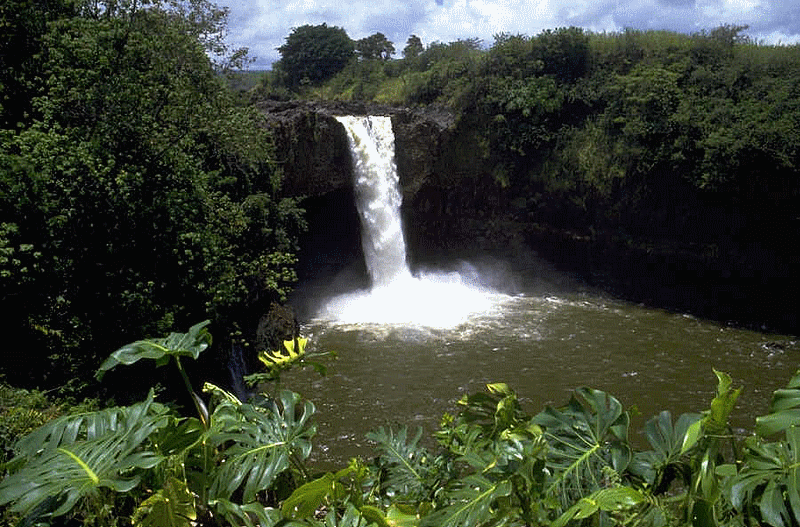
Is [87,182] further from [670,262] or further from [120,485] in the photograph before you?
[670,262]

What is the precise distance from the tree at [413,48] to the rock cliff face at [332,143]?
5.81 m

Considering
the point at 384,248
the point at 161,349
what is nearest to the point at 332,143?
the point at 384,248

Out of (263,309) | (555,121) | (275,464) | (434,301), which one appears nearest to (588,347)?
(434,301)

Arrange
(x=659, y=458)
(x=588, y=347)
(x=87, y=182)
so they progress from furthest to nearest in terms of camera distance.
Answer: (x=588, y=347) < (x=87, y=182) < (x=659, y=458)

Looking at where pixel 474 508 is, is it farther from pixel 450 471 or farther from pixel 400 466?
pixel 400 466

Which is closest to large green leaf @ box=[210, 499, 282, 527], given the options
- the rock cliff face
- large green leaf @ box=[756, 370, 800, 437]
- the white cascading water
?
large green leaf @ box=[756, 370, 800, 437]

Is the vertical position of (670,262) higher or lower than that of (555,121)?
lower

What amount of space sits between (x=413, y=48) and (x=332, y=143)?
10816mm

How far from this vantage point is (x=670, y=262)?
15.3 m

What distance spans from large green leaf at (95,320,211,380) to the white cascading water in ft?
38.2

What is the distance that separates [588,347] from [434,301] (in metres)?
4.27

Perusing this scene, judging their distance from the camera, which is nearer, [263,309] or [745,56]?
[263,309]

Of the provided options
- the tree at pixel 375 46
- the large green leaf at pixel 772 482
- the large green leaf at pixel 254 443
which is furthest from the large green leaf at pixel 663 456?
the tree at pixel 375 46

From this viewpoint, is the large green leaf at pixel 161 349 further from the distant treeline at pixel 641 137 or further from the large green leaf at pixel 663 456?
the distant treeline at pixel 641 137
